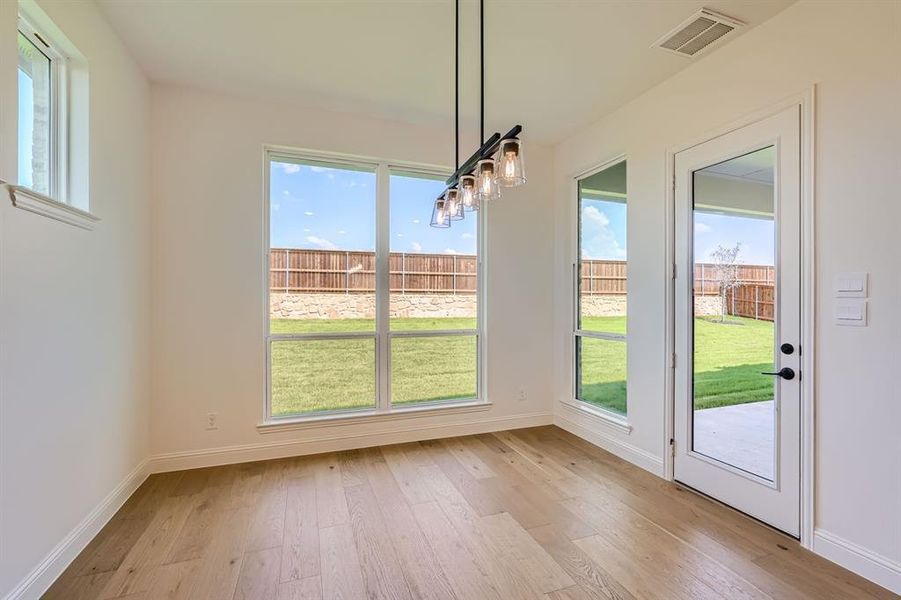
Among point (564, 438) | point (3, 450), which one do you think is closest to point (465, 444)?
point (564, 438)

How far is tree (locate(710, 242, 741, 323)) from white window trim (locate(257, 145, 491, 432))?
2.00m

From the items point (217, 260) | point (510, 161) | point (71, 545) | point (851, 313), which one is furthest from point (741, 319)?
point (71, 545)

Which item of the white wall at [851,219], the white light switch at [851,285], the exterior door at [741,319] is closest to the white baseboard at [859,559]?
the white wall at [851,219]

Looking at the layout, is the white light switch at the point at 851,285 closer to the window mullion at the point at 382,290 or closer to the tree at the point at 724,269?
the tree at the point at 724,269

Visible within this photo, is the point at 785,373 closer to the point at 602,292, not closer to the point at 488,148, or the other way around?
the point at 602,292

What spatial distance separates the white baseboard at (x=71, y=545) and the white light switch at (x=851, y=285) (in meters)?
3.99

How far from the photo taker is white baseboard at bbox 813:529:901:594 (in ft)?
5.98

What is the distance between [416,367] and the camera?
390 cm

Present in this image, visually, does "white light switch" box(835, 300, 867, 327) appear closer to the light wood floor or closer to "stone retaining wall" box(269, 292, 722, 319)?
the light wood floor

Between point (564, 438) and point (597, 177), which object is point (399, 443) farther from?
point (597, 177)

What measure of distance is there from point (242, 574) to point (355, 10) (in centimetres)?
305

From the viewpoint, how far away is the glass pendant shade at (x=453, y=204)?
2373 millimetres

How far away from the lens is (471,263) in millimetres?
4090

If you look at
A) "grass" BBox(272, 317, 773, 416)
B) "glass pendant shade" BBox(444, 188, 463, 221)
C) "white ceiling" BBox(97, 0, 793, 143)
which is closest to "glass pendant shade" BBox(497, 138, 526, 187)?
"glass pendant shade" BBox(444, 188, 463, 221)
